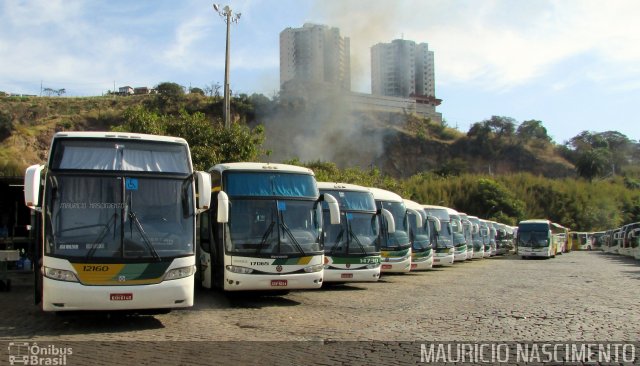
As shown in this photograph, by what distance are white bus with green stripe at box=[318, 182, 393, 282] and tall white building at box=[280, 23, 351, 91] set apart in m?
25.0

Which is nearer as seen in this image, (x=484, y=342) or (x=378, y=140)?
(x=484, y=342)

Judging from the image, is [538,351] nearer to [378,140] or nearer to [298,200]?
[298,200]

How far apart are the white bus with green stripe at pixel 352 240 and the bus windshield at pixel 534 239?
28.2 meters

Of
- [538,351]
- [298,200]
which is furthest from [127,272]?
[538,351]

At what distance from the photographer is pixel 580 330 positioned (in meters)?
9.58

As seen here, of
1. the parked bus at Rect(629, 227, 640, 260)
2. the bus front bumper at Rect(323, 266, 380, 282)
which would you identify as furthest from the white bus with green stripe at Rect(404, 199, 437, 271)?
the parked bus at Rect(629, 227, 640, 260)

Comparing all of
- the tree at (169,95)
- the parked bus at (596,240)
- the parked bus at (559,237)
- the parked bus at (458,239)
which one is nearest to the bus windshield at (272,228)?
the parked bus at (458,239)

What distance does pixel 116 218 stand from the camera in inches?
384

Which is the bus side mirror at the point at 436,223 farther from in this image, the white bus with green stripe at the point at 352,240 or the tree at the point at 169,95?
the tree at the point at 169,95

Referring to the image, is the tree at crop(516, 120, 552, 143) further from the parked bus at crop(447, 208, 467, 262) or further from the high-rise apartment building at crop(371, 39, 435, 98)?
the parked bus at crop(447, 208, 467, 262)

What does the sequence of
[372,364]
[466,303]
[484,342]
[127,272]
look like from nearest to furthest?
[372,364], [484,342], [127,272], [466,303]

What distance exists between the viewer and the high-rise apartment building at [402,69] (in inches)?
2400

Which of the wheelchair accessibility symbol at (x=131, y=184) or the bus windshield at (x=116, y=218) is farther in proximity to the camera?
the wheelchair accessibility symbol at (x=131, y=184)

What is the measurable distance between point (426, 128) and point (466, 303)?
96.2m
